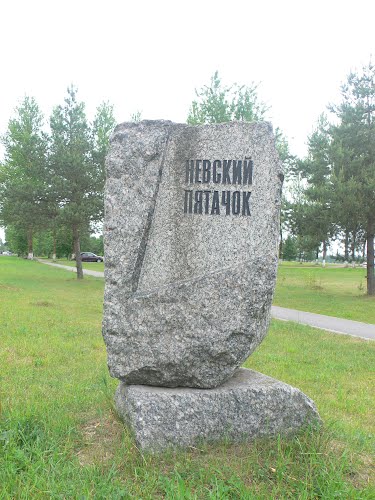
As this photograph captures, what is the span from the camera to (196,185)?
3.97m

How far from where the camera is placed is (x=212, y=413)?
142 inches

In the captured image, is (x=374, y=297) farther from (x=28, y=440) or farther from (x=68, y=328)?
(x=28, y=440)

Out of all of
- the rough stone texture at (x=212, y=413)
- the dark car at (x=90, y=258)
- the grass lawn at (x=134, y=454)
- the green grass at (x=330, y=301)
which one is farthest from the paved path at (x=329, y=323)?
the dark car at (x=90, y=258)

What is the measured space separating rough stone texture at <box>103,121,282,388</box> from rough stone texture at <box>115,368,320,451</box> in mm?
164

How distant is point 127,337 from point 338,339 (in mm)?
6594

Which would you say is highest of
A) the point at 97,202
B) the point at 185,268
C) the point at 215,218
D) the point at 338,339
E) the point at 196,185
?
the point at 97,202

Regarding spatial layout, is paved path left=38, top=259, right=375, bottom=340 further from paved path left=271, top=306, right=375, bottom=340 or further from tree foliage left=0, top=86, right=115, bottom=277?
tree foliage left=0, top=86, right=115, bottom=277

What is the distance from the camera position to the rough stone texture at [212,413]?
351cm

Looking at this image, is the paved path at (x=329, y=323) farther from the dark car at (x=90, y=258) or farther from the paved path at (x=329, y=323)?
the dark car at (x=90, y=258)

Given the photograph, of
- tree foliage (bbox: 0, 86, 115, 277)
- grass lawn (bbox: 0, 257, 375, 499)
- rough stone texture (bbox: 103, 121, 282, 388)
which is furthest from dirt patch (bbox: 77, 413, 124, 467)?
tree foliage (bbox: 0, 86, 115, 277)

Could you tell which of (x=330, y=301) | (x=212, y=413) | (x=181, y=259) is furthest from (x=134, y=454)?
(x=330, y=301)

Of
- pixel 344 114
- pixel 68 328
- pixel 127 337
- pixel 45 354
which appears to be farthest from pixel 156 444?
pixel 344 114

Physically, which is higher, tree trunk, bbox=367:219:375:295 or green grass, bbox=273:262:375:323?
tree trunk, bbox=367:219:375:295

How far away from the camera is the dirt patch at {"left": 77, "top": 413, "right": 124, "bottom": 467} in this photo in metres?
3.38
